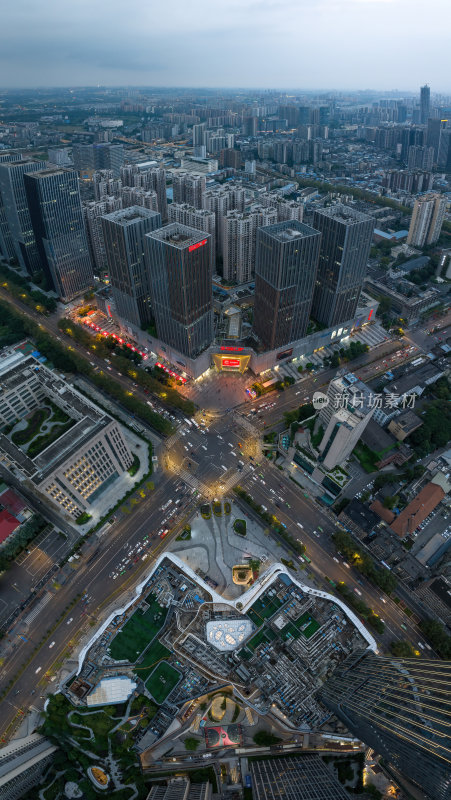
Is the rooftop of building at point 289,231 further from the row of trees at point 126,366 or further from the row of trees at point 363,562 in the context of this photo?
the row of trees at point 363,562

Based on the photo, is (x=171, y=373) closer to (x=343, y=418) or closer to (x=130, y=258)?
→ (x=130, y=258)

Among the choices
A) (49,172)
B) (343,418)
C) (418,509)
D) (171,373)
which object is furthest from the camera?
(49,172)

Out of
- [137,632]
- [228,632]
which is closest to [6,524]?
[137,632]

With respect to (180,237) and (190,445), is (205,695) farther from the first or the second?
(180,237)

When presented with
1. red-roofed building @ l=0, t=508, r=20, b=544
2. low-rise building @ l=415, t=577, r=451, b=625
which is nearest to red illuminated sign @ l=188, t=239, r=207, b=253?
red-roofed building @ l=0, t=508, r=20, b=544

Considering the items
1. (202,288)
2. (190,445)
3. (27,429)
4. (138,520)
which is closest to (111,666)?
(138,520)
